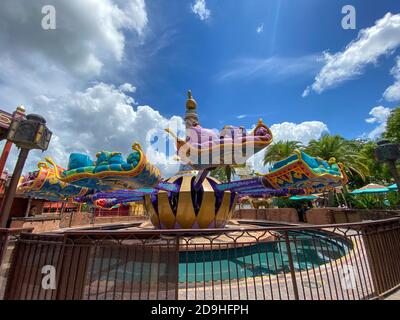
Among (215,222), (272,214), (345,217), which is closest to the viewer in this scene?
(215,222)

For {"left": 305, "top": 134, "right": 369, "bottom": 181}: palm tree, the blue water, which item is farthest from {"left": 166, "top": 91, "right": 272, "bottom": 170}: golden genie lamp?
{"left": 305, "top": 134, "right": 369, "bottom": 181}: palm tree

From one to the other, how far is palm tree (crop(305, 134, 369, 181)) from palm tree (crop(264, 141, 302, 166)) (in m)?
2.07

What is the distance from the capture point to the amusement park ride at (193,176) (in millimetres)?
6492

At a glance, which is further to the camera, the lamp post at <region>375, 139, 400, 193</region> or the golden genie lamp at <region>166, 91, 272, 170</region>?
the golden genie lamp at <region>166, 91, 272, 170</region>

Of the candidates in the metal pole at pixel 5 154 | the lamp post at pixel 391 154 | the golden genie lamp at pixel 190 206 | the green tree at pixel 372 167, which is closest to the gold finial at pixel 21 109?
the metal pole at pixel 5 154

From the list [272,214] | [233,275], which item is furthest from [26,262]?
[272,214]

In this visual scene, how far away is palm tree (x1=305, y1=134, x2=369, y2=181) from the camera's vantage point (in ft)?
80.3

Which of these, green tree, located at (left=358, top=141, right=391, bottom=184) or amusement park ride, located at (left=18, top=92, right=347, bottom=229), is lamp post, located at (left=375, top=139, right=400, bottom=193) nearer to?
amusement park ride, located at (left=18, top=92, right=347, bottom=229)

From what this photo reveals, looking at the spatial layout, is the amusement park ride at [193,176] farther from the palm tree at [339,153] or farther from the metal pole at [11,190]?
the palm tree at [339,153]

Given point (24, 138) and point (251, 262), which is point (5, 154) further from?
point (251, 262)
